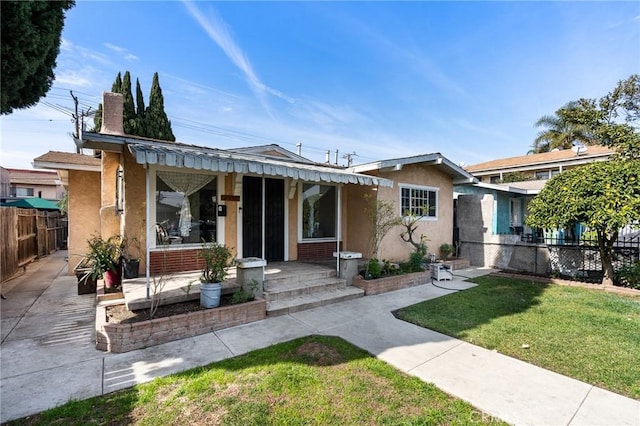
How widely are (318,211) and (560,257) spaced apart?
9.78m

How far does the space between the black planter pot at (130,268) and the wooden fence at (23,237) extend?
5782 millimetres

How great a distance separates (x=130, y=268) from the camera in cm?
764

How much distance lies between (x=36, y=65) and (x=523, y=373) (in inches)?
309

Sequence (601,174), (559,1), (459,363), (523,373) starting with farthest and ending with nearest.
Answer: (559,1)
(601,174)
(459,363)
(523,373)

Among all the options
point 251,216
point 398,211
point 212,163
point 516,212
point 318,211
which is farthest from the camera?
point 516,212

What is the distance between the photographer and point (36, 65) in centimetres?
358

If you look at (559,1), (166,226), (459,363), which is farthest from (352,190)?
(559,1)

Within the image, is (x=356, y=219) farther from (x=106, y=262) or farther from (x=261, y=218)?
(x=106, y=262)

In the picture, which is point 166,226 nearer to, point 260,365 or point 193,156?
point 193,156

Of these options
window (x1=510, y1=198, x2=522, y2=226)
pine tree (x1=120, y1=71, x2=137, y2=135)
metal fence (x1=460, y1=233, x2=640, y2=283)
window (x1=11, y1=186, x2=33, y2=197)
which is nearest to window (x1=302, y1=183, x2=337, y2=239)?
metal fence (x1=460, y1=233, x2=640, y2=283)

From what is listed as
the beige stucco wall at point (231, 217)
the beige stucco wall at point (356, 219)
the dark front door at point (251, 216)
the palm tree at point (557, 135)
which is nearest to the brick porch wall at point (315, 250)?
the beige stucco wall at point (356, 219)

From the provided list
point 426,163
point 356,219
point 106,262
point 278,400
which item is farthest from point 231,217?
point 426,163

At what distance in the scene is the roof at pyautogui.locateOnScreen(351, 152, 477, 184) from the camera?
1038cm

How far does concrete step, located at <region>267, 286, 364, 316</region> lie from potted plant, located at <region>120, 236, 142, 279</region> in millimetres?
3815
